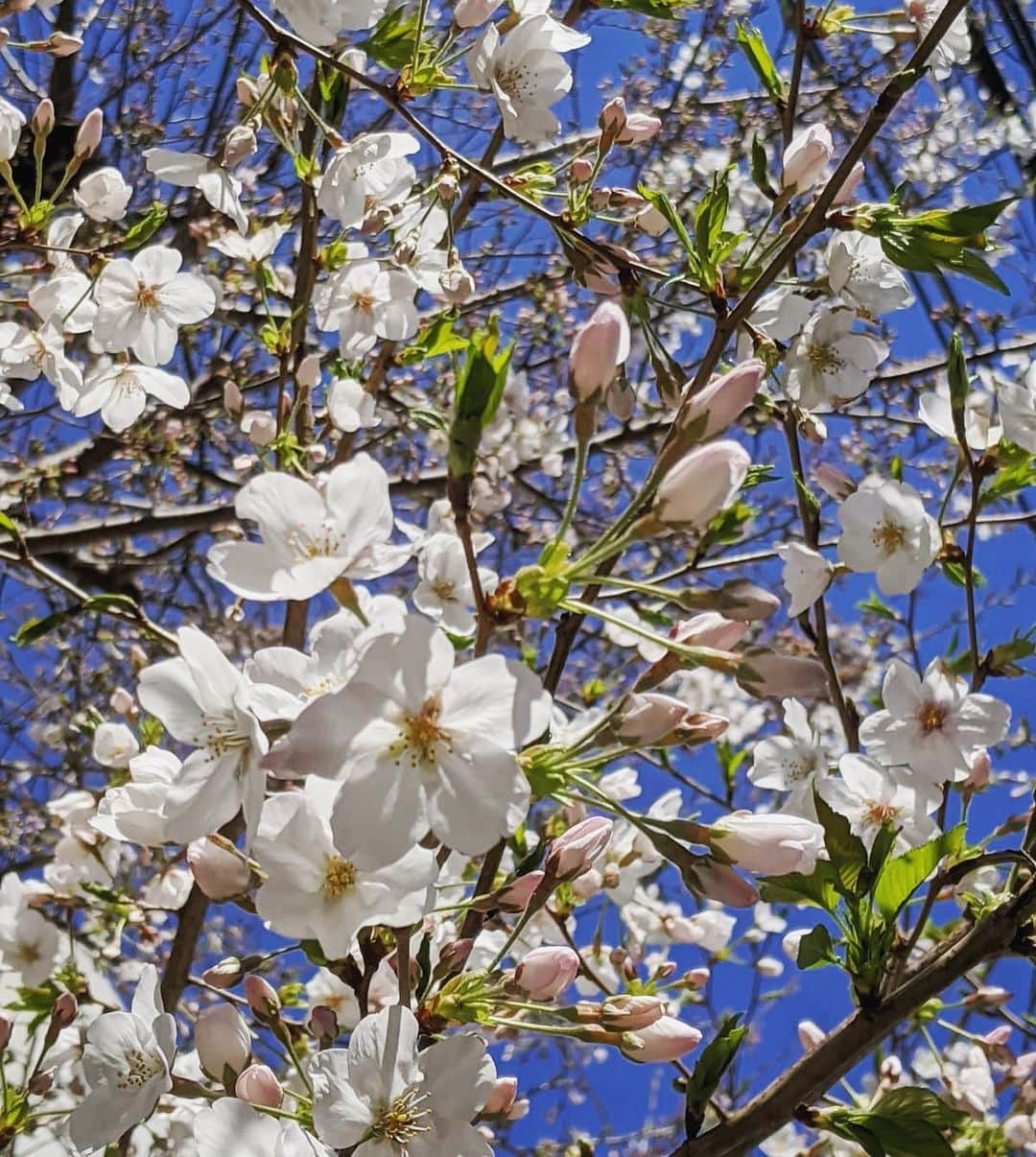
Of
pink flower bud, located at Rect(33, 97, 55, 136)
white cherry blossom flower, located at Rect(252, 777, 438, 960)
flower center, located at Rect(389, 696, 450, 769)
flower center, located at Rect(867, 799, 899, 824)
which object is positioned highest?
pink flower bud, located at Rect(33, 97, 55, 136)

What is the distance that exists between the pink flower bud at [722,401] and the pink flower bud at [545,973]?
0.48 meters

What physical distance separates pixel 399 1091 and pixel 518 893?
19 centimetres

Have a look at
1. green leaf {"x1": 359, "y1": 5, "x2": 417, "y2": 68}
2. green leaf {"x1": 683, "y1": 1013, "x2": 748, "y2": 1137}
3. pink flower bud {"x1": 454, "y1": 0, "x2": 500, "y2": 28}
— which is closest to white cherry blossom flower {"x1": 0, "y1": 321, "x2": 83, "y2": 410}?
green leaf {"x1": 359, "y1": 5, "x2": 417, "y2": 68}

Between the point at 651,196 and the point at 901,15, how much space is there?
0.64m

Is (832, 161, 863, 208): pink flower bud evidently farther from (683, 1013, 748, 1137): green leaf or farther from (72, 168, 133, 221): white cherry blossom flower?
(72, 168, 133, 221): white cherry blossom flower

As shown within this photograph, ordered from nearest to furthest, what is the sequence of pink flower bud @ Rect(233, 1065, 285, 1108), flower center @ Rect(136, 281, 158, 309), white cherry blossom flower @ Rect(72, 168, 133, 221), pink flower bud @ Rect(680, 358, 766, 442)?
pink flower bud @ Rect(680, 358, 766, 442) < pink flower bud @ Rect(233, 1065, 285, 1108) < flower center @ Rect(136, 281, 158, 309) < white cherry blossom flower @ Rect(72, 168, 133, 221)

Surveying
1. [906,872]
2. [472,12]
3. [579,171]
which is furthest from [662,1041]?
[472,12]

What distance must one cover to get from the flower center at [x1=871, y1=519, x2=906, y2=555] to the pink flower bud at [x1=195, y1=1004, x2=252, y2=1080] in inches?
41.0

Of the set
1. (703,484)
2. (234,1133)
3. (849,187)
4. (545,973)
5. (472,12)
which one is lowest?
(234,1133)

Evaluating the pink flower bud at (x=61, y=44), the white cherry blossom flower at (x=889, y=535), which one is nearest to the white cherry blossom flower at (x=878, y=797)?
the white cherry blossom flower at (x=889, y=535)

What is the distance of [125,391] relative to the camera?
201 cm

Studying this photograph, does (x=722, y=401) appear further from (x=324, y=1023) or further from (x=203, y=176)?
(x=203, y=176)

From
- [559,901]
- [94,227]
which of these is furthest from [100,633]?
[559,901]

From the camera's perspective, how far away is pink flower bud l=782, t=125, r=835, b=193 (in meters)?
1.42
